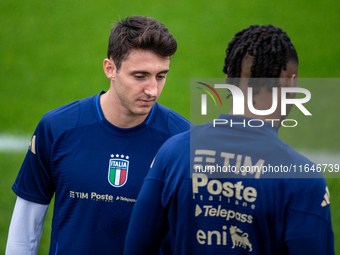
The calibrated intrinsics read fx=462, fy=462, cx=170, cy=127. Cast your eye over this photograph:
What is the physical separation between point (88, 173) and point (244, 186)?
3.33 ft

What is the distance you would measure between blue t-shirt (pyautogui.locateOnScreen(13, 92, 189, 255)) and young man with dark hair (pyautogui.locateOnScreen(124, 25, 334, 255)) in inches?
19.2

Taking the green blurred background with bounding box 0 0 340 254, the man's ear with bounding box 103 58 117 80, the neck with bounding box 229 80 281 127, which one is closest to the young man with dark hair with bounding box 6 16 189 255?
the man's ear with bounding box 103 58 117 80

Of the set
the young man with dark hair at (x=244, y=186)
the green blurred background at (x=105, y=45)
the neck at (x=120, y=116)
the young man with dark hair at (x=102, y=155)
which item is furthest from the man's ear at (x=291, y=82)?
the green blurred background at (x=105, y=45)

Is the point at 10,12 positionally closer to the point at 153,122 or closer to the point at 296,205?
the point at 153,122

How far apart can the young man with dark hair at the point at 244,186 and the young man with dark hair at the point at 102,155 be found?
50cm

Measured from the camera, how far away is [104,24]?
14297 millimetres

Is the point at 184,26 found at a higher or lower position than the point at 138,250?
higher

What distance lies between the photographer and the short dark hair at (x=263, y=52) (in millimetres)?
1939

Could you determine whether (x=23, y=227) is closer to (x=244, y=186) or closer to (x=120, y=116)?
(x=120, y=116)

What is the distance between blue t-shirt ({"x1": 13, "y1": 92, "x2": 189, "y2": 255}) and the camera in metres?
2.53

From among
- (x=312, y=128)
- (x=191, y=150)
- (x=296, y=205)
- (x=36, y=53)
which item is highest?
(x=36, y=53)

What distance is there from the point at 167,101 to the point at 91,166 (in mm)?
8639

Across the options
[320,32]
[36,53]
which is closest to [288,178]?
[36,53]

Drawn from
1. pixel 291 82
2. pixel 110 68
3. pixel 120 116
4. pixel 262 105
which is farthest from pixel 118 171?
pixel 291 82
